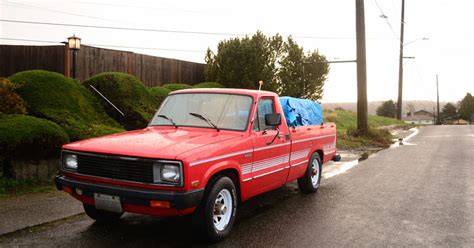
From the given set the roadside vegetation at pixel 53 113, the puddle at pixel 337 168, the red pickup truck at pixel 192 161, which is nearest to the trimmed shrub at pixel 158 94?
the roadside vegetation at pixel 53 113

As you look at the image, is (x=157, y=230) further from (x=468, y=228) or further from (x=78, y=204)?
(x=468, y=228)

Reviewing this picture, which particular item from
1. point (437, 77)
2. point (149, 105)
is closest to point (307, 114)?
point (149, 105)

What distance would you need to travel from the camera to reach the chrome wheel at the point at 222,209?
4957 mm

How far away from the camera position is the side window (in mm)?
5905

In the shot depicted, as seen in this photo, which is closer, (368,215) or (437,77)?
(368,215)

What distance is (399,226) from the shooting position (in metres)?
5.58

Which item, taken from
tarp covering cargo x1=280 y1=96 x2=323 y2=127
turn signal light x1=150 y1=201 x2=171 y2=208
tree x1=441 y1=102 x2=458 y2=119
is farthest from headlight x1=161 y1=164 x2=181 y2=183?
tree x1=441 y1=102 x2=458 y2=119

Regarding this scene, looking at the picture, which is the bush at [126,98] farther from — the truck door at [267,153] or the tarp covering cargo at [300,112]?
the truck door at [267,153]

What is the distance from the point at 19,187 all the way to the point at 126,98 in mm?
5641

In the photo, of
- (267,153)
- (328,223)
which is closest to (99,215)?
(267,153)

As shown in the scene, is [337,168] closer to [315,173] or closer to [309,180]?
[315,173]

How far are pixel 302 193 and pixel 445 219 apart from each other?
8.32 feet

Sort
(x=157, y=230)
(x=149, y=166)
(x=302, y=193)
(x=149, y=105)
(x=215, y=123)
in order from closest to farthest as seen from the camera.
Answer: (x=149, y=166), (x=157, y=230), (x=215, y=123), (x=302, y=193), (x=149, y=105)

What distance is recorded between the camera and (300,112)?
750 cm
